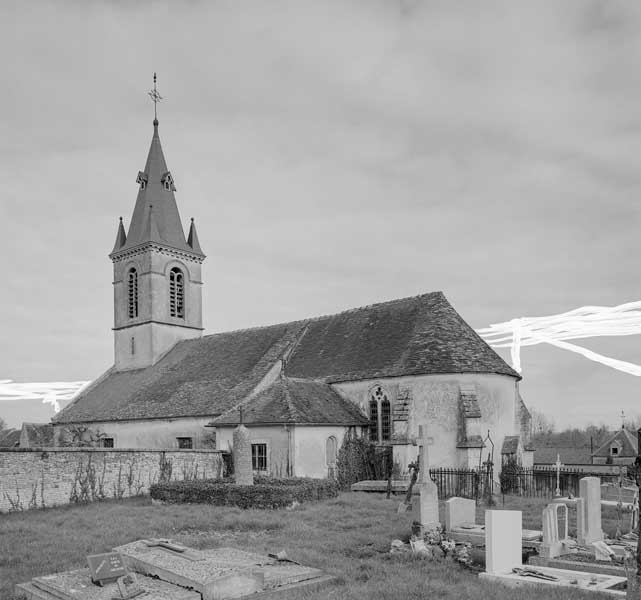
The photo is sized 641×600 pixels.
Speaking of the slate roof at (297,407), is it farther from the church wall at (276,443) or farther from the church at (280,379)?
the church wall at (276,443)

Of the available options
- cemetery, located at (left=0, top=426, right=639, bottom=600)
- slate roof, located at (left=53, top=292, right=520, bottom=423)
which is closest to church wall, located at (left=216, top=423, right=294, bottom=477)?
slate roof, located at (left=53, top=292, right=520, bottom=423)

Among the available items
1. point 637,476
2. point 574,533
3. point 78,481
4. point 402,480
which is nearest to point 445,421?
point 402,480

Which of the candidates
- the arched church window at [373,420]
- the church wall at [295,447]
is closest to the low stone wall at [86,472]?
the church wall at [295,447]

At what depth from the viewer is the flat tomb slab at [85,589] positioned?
9.11 metres

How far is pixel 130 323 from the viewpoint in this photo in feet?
138

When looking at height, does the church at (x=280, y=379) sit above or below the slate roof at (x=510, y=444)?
above

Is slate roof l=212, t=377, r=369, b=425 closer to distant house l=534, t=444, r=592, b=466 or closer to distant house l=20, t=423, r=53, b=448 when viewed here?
distant house l=20, t=423, r=53, b=448

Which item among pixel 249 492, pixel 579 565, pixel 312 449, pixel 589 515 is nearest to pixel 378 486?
pixel 312 449

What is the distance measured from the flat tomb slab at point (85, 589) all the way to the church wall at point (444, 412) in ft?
58.0

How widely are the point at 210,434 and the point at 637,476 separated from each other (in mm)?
23935

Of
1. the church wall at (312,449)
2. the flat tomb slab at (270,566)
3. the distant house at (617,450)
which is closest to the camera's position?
the flat tomb slab at (270,566)

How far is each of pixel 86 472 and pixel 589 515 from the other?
16305mm

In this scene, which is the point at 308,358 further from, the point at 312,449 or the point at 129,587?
the point at 129,587

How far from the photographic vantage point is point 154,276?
1598 inches
